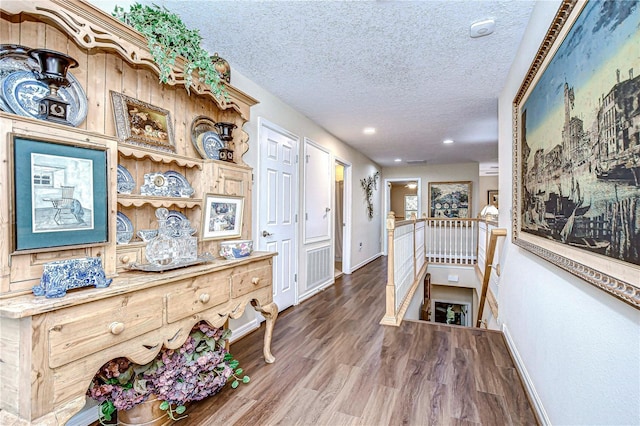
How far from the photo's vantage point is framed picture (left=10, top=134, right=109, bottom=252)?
122cm

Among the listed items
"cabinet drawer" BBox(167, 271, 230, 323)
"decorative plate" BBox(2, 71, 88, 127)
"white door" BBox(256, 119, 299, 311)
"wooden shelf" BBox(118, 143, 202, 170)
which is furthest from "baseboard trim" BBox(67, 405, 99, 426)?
"white door" BBox(256, 119, 299, 311)

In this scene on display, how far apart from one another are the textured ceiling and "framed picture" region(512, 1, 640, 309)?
0.66m

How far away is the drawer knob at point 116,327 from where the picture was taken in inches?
51.3

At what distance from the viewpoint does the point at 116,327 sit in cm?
131

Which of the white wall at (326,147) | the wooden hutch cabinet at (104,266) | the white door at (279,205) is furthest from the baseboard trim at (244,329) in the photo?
the wooden hutch cabinet at (104,266)

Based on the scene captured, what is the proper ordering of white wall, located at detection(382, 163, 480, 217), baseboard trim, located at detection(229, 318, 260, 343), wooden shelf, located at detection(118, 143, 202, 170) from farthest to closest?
white wall, located at detection(382, 163, 480, 217) < baseboard trim, located at detection(229, 318, 260, 343) < wooden shelf, located at detection(118, 143, 202, 170)

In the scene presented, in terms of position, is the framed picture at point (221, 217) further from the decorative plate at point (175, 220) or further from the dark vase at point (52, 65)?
the dark vase at point (52, 65)

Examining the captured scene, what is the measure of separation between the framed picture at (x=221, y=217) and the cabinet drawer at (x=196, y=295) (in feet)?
1.31

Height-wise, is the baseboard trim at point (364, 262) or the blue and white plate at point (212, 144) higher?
the blue and white plate at point (212, 144)

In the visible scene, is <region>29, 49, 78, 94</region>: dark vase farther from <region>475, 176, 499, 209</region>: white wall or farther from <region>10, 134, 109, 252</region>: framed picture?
<region>475, 176, 499, 209</region>: white wall

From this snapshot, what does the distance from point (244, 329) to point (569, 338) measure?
2.45m

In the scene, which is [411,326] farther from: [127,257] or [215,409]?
[127,257]

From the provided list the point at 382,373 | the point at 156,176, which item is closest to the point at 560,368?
the point at 382,373

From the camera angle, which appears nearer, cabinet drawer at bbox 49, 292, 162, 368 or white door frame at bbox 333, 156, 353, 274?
cabinet drawer at bbox 49, 292, 162, 368
